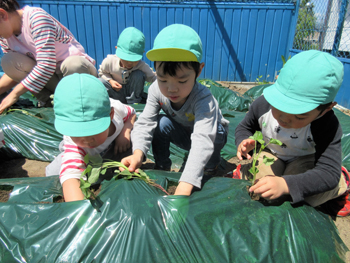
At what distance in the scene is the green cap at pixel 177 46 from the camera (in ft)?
3.71

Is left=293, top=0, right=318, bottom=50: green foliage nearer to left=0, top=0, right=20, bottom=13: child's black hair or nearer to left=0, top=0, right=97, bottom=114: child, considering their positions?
left=0, top=0, right=97, bottom=114: child

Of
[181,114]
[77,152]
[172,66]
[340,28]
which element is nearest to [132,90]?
[181,114]

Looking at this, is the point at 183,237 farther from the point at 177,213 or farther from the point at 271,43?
the point at 271,43

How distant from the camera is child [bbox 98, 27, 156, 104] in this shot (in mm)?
2602

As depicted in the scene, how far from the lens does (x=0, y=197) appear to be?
1.14 m

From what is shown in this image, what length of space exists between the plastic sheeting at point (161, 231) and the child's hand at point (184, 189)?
63 mm

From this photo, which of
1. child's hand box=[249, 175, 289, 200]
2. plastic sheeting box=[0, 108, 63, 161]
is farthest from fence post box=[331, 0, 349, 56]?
plastic sheeting box=[0, 108, 63, 161]

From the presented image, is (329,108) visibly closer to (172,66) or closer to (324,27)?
(172,66)

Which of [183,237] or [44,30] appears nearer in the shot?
[183,237]

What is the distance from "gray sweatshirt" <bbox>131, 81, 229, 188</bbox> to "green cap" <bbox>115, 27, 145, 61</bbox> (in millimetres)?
1195

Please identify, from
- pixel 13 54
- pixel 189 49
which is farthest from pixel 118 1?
pixel 189 49

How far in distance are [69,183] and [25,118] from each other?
4.51 feet

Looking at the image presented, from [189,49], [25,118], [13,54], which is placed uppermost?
[189,49]

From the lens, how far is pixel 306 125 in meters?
1.16
